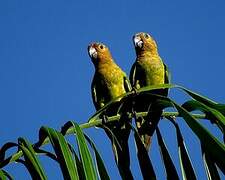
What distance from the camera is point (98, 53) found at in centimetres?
654

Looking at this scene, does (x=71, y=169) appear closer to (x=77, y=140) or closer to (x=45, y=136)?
(x=77, y=140)

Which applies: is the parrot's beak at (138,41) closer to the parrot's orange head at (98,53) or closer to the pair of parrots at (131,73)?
the pair of parrots at (131,73)

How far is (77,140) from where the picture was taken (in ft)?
4.57

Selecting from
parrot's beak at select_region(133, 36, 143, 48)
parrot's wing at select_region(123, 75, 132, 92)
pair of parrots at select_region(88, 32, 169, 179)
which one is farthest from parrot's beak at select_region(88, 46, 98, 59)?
parrot's wing at select_region(123, 75, 132, 92)

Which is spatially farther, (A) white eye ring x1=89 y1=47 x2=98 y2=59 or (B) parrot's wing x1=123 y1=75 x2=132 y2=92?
(A) white eye ring x1=89 y1=47 x2=98 y2=59

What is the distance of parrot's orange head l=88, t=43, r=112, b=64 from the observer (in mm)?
6398

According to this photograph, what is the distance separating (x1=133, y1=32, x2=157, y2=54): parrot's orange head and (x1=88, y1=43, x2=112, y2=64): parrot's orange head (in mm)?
432

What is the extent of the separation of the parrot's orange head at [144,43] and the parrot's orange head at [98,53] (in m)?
0.43

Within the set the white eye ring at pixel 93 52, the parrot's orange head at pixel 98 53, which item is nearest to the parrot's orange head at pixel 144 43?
the parrot's orange head at pixel 98 53

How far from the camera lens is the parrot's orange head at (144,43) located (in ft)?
20.2

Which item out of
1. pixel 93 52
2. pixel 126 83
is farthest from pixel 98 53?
pixel 126 83

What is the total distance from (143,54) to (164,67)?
353mm

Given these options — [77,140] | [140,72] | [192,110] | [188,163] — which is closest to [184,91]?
[192,110]

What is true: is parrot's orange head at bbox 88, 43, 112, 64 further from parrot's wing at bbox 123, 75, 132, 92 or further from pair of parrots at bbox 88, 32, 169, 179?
parrot's wing at bbox 123, 75, 132, 92
